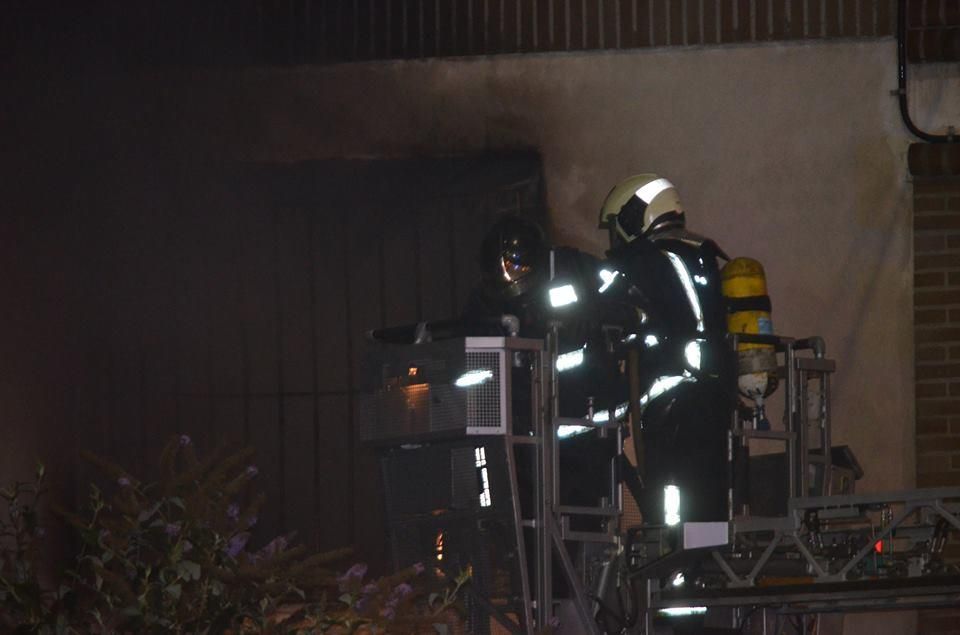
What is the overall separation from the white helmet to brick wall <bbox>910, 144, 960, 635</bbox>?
2.27 meters

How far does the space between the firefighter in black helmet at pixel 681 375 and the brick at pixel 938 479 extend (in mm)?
2555

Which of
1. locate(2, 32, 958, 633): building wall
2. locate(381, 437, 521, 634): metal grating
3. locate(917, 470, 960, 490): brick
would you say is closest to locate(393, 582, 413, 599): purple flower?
locate(381, 437, 521, 634): metal grating

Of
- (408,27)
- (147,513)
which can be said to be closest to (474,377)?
(147,513)

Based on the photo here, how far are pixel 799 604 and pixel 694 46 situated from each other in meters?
3.93

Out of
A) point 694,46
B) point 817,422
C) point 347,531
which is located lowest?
point 347,531

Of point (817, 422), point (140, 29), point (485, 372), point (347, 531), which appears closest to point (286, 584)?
point (485, 372)

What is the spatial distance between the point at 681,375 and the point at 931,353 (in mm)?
2815

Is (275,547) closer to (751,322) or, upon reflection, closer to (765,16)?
(751,322)

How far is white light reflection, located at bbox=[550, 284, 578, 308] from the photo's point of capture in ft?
22.3

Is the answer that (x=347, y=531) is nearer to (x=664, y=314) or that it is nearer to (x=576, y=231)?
(x=576, y=231)

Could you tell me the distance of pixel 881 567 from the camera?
655 centimetres

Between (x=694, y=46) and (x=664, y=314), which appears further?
(x=694, y=46)

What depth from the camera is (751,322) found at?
730 centimetres

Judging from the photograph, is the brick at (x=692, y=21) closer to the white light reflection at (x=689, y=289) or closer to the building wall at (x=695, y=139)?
the building wall at (x=695, y=139)
